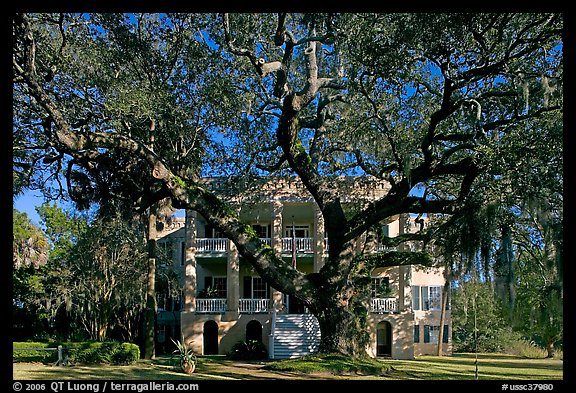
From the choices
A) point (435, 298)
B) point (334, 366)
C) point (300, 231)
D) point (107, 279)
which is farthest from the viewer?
point (435, 298)

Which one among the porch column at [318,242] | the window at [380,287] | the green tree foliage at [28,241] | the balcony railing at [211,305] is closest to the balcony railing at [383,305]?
the window at [380,287]

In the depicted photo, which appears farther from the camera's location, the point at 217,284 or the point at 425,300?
the point at 425,300

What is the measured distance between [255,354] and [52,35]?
42.6 feet

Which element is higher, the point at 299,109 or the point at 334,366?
the point at 299,109

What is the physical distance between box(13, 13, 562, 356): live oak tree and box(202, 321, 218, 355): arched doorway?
879 cm

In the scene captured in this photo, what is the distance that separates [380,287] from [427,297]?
5358 mm

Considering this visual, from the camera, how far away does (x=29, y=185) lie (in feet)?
52.6

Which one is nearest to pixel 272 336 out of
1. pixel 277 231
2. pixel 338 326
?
pixel 277 231

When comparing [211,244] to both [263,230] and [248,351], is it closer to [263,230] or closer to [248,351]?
[263,230]

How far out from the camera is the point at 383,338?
961 inches

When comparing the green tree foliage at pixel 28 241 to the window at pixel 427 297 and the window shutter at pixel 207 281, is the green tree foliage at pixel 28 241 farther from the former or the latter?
the window at pixel 427 297

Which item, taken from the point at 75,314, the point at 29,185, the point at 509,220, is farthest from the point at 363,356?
the point at 75,314

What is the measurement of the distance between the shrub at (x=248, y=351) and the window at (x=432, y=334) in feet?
32.3
